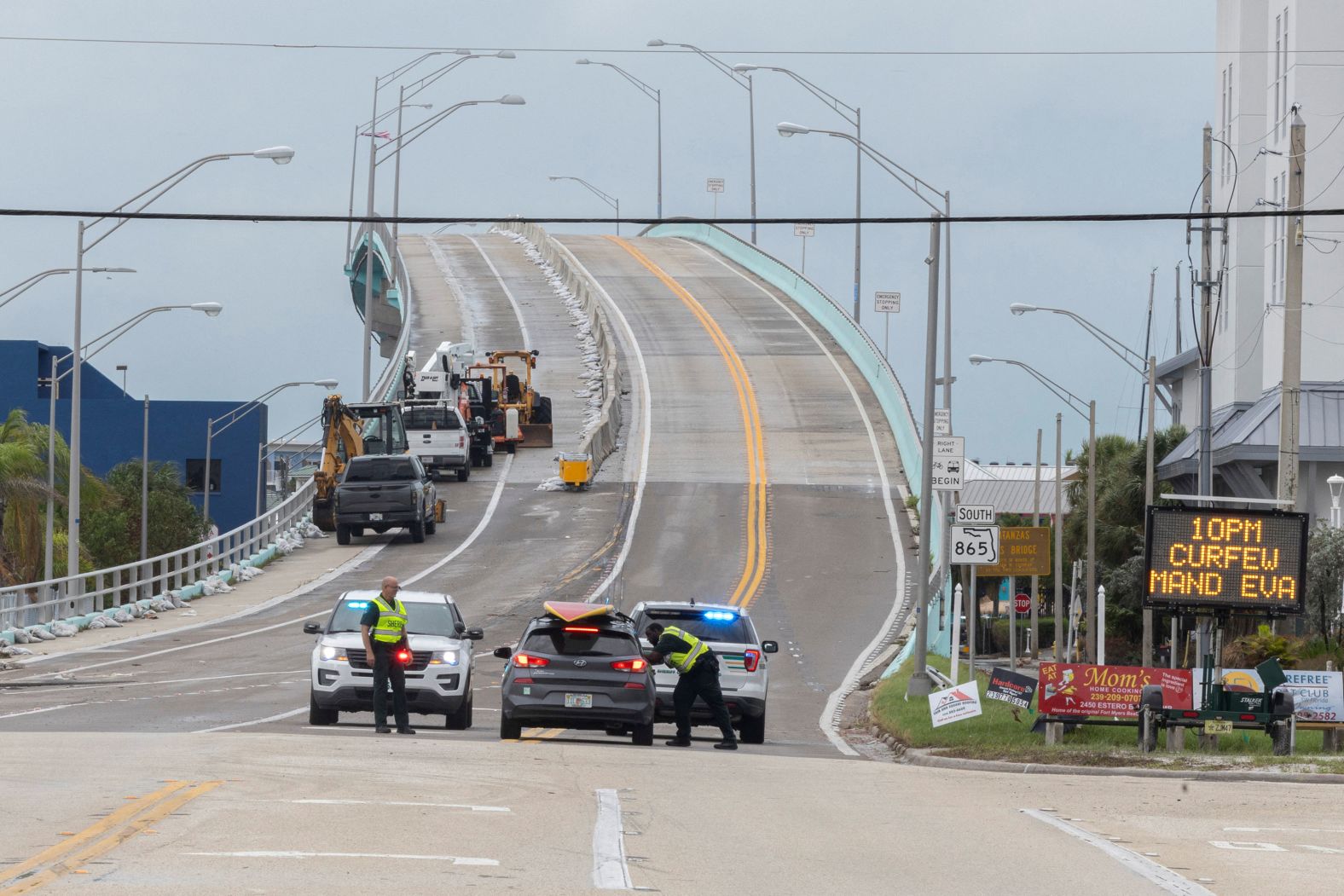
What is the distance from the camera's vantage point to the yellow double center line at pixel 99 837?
372 inches

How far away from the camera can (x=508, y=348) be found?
246ft

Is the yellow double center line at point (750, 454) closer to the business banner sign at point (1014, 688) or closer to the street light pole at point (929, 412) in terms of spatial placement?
the street light pole at point (929, 412)

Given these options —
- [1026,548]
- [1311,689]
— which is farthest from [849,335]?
[1311,689]

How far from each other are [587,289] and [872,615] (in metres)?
47.1

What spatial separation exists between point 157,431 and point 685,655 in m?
80.3

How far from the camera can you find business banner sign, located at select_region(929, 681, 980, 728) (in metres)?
21.8

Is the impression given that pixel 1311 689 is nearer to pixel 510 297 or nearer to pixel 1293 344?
pixel 1293 344

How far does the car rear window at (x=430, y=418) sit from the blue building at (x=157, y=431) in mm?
39552

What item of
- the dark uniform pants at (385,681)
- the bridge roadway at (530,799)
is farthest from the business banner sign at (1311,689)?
the dark uniform pants at (385,681)

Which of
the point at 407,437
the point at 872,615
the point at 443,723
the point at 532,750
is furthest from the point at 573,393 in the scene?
the point at 532,750

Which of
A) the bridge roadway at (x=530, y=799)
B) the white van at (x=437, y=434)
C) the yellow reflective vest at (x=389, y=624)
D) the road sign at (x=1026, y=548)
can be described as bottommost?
the bridge roadway at (x=530, y=799)

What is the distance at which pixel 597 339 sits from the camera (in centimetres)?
7600

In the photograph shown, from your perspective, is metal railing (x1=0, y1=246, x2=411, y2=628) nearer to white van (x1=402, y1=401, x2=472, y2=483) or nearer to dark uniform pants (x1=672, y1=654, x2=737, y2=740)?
white van (x1=402, y1=401, x2=472, y2=483)

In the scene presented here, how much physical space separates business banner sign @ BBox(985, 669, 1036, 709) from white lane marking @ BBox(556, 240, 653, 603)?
660 inches
